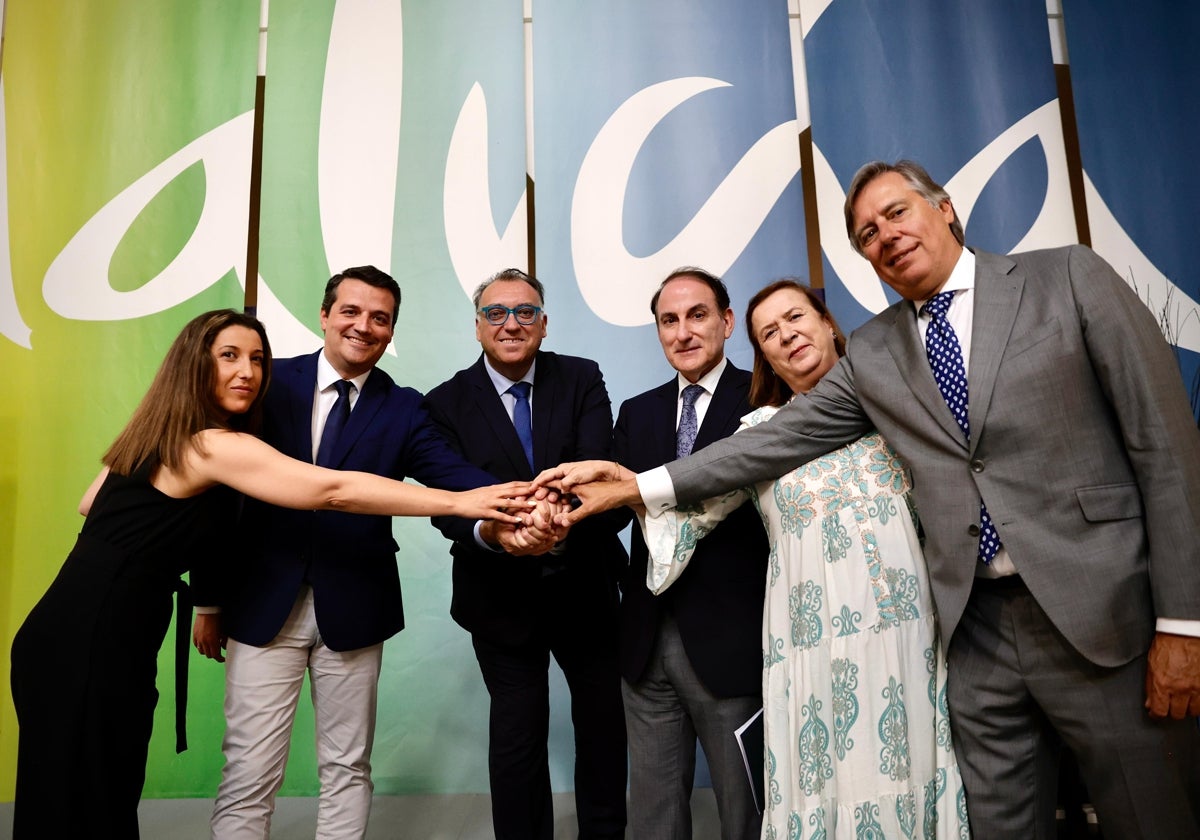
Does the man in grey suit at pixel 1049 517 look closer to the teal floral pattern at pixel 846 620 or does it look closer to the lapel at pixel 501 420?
the teal floral pattern at pixel 846 620

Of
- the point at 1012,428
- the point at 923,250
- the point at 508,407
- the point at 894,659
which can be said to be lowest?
the point at 894,659

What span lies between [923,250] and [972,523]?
23.8 inches

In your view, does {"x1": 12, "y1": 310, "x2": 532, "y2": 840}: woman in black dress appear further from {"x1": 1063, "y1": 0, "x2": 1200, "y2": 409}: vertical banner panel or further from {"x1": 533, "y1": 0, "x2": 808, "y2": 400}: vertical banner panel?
{"x1": 1063, "y1": 0, "x2": 1200, "y2": 409}: vertical banner panel

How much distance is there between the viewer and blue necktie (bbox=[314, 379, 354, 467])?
2129 millimetres

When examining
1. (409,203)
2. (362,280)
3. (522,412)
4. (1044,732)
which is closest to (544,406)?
(522,412)

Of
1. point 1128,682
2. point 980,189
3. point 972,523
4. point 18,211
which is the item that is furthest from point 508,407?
point 18,211

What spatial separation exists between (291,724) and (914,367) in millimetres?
1858

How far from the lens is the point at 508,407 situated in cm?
235

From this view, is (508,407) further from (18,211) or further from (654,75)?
(18,211)

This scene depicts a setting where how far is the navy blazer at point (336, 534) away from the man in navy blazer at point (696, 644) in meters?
0.64

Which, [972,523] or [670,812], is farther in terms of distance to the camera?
[670,812]

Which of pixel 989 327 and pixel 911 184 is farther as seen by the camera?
pixel 911 184

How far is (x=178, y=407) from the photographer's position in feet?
6.10

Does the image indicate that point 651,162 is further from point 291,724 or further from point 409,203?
point 291,724
